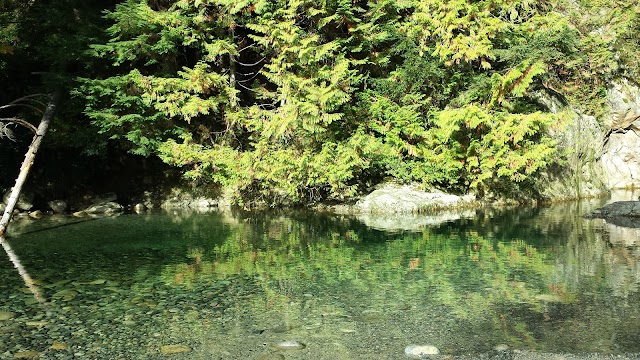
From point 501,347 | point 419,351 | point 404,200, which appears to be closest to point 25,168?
point 404,200

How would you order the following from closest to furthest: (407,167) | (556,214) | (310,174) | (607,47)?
(556,214) < (310,174) < (407,167) < (607,47)

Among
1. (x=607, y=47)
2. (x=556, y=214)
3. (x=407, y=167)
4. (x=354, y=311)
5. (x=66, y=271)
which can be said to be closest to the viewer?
(x=354, y=311)

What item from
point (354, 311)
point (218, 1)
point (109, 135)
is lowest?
point (354, 311)

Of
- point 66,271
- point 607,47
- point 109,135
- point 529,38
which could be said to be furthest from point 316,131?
point 607,47

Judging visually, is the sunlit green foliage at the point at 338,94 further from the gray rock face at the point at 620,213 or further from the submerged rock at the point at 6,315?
the submerged rock at the point at 6,315

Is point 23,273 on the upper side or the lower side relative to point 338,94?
lower

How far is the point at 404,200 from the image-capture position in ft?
57.2

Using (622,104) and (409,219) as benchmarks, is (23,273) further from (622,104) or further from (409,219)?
(622,104)

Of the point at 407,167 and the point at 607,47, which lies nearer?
the point at 407,167

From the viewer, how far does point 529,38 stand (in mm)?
18250

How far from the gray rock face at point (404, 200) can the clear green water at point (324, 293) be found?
4.04 meters

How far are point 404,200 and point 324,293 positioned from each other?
34.0 ft

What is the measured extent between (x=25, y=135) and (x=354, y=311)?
625 inches

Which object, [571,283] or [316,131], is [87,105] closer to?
[316,131]
